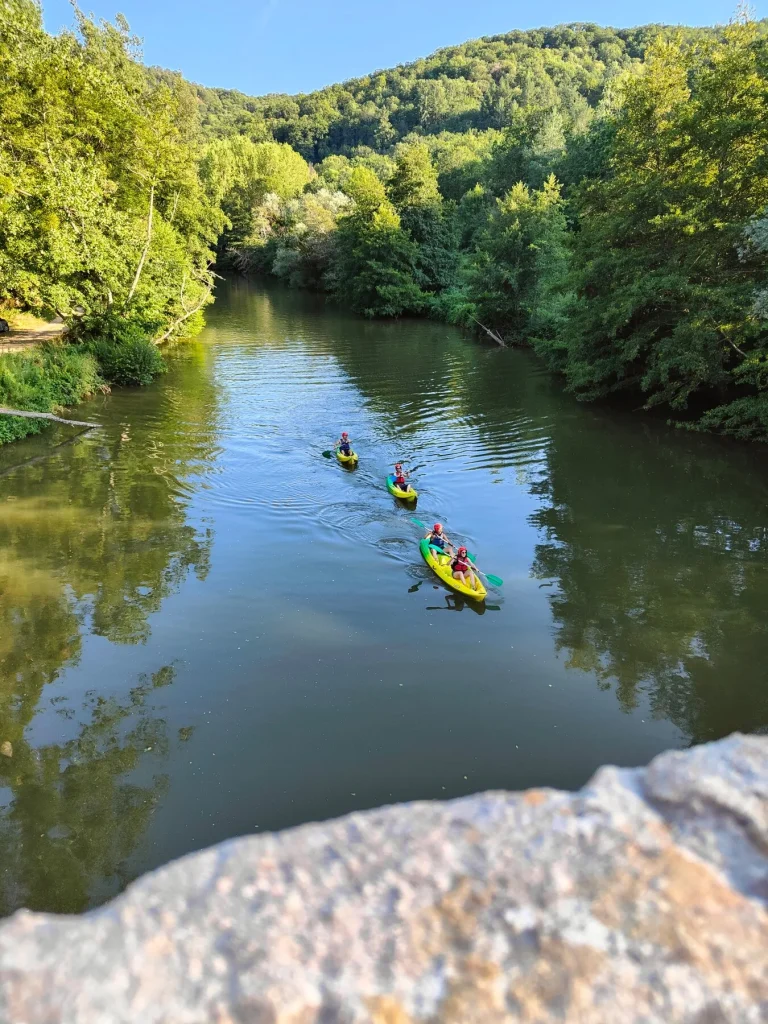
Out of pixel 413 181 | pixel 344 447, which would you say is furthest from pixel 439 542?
pixel 413 181

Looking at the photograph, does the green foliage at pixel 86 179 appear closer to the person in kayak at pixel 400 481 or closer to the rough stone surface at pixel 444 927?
the person in kayak at pixel 400 481

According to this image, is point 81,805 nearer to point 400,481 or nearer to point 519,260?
point 400,481

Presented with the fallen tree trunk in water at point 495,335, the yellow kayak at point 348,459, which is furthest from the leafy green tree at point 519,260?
the yellow kayak at point 348,459

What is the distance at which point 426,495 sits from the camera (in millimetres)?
15750

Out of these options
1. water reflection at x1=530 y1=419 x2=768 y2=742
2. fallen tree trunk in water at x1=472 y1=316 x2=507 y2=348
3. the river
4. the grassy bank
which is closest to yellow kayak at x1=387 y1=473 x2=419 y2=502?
the river

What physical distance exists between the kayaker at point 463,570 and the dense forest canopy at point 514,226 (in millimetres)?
10067

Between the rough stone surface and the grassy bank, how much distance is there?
17622 millimetres

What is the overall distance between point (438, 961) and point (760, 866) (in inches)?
35.4

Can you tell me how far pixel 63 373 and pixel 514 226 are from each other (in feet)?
80.7

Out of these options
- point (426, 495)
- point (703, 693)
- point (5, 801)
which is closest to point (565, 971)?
point (5, 801)

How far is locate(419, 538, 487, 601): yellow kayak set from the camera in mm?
10781

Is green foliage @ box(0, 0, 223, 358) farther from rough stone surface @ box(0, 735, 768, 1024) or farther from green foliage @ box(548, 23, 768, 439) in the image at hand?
rough stone surface @ box(0, 735, 768, 1024)

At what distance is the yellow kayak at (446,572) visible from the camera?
10781 millimetres

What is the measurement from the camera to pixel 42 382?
788 inches
